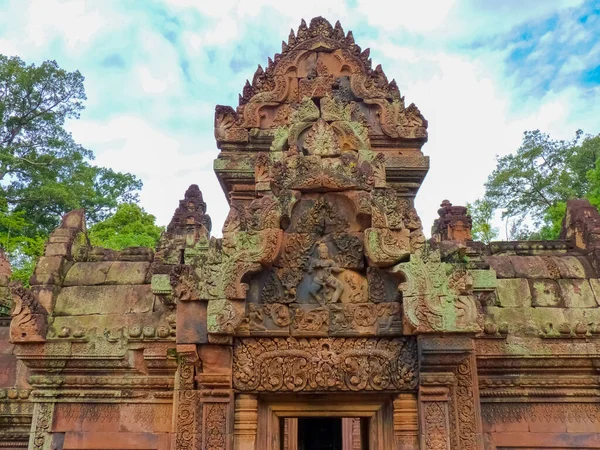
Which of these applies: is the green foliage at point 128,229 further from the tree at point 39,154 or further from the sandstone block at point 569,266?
the sandstone block at point 569,266

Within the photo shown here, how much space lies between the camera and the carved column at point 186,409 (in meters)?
5.83

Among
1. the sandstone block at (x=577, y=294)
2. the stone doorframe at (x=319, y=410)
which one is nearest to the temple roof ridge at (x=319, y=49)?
the sandstone block at (x=577, y=294)

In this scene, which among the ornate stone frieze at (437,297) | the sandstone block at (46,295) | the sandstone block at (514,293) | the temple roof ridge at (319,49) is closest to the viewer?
the ornate stone frieze at (437,297)

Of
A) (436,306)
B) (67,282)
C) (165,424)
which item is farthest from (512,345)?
(67,282)

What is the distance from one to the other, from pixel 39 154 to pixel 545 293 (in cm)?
2641

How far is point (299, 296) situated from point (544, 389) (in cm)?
346

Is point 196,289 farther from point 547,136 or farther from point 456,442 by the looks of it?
point 547,136

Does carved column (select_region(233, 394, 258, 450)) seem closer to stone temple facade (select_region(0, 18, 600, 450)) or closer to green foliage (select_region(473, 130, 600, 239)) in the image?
stone temple facade (select_region(0, 18, 600, 450))

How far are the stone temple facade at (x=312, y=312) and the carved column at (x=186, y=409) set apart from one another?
0.02 metres

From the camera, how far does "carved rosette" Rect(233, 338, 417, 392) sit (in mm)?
5555

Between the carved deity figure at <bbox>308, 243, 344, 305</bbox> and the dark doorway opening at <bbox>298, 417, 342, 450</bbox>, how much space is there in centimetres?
755

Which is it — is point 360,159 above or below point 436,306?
above

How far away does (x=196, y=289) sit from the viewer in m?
5.37

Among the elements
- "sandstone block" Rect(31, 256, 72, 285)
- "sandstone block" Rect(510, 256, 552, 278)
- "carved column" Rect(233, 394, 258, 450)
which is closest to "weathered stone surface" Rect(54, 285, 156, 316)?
"sandstone block" Rect(31, 256, 72, 285)
